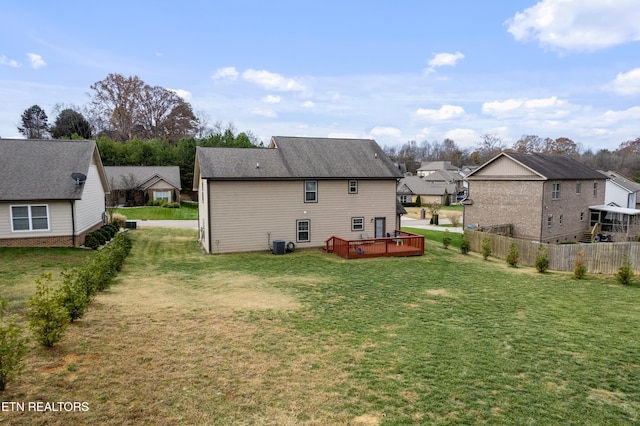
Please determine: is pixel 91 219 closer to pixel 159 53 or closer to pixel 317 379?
pixel 159 53

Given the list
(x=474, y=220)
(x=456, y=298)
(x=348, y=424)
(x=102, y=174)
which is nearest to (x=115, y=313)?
(x=348, y=424)

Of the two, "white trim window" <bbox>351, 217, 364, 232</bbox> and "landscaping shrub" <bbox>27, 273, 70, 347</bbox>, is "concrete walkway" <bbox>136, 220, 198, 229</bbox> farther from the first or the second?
"landscaping shrub" <bbox>27, 273, 70, 347</bbox>

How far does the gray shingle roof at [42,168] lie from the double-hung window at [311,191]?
1172 cm

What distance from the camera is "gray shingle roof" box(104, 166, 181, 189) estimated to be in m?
48.6

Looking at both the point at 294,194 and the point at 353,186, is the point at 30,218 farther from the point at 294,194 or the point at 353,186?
the point at 353,186

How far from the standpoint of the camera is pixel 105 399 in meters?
5.85

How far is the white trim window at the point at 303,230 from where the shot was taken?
23.4 meters

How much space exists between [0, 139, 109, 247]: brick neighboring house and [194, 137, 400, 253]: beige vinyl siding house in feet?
20.8

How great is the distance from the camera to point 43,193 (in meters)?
19.3

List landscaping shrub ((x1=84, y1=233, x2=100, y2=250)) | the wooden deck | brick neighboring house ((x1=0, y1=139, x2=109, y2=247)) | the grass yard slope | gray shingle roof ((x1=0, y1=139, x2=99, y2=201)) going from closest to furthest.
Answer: the grass yard slope
brick neighboring house ((x1=0, y1=139, x2=109, y2=247))
gray shingle roof ((x1=0, y1=139, x2=99, y2=201))
landscaping shrub ((x1=84, y1=233, x2=100, y2=250))
the wooden deck

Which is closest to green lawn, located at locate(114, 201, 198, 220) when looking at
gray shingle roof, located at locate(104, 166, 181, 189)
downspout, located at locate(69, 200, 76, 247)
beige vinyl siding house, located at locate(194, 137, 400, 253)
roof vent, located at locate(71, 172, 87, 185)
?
gray shingle roof, located at locate(104, 166, 181, 189)

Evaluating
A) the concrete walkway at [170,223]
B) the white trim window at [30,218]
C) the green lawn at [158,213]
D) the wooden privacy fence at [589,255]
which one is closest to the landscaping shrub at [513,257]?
the wooden privacy fence at [589,255]

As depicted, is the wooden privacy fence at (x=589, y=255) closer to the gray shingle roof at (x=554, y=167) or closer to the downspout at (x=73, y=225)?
the gray shingle roof at (x=554, y=167)

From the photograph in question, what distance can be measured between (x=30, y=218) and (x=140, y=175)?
3337 centimetres
